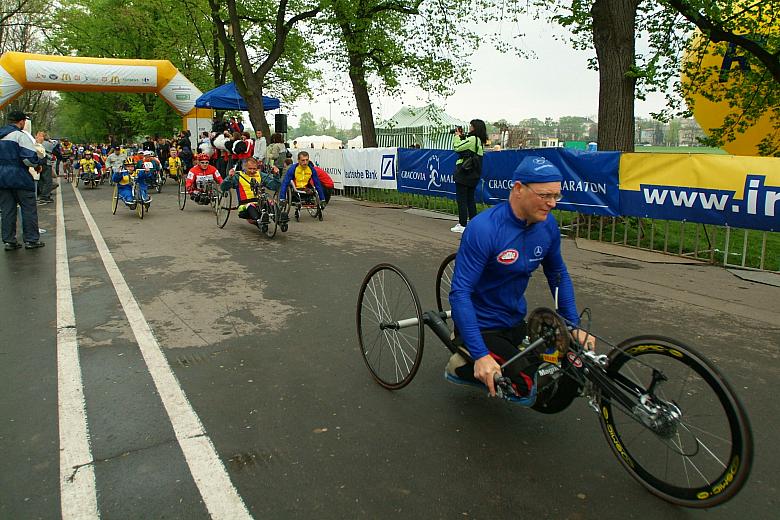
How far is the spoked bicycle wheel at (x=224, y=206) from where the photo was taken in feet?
38.3

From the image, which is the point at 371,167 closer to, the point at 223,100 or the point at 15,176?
the point at 15,176

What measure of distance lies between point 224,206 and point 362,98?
460 inches

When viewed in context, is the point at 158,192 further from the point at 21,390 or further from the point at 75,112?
the point at 75,112

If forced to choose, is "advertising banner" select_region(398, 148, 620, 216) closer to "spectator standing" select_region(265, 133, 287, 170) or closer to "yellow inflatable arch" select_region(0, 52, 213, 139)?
"spectator standing" select_region(265, 133, 287, 170)

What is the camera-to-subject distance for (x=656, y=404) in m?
2.67

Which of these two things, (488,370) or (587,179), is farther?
(587,179)

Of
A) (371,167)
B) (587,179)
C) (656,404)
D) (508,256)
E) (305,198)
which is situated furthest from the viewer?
(371,167)

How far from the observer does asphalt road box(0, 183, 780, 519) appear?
9.27 ft

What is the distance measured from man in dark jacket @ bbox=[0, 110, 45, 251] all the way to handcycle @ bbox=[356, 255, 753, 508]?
8.48m

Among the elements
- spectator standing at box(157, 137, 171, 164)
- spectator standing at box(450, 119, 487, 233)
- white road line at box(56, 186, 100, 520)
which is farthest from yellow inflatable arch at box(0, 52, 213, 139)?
white road line at box(56, 186, 100, 520)

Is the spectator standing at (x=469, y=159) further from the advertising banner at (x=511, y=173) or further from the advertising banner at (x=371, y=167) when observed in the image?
the advertising banner at (x=371, y=167)

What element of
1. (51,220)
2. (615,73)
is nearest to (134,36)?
(51,220)

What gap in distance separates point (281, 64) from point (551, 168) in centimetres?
3882

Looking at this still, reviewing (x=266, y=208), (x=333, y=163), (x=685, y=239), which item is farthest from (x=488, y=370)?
(x=333, y=163)
